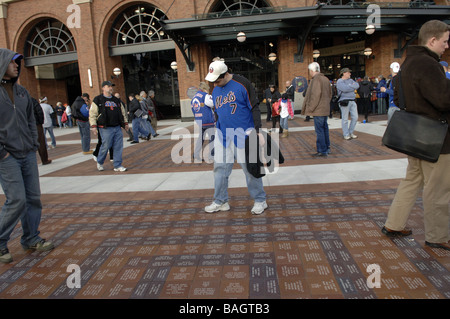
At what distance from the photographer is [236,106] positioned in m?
4.11

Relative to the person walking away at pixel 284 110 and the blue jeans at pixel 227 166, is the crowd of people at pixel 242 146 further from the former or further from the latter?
the person walking away at pixel 284 110

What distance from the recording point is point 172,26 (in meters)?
16.6

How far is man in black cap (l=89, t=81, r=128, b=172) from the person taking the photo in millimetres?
7207

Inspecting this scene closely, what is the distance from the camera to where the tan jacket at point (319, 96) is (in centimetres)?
747

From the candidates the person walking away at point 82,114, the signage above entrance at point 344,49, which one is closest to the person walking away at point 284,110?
the person walking away at point 82,114

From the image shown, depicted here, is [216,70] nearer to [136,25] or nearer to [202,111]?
[202,111]

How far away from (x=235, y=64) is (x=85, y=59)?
9.78 meters

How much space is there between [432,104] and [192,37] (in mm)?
17424

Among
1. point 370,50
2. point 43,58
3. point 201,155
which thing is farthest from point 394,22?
point 43,58

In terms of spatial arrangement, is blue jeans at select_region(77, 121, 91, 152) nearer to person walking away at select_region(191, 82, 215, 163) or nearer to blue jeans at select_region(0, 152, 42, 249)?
person walking away at select_region(191, 82, 215, 163)

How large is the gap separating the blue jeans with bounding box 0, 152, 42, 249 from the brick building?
13958 millimetres

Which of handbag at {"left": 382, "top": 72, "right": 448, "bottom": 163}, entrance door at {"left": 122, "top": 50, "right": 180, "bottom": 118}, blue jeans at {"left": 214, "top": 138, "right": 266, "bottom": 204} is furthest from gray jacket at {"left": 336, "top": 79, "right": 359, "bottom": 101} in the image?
entrance door at {"left": 122, "top": 50, "right": 180, "bottom": 118}

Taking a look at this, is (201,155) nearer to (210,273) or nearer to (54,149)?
(210,273)
